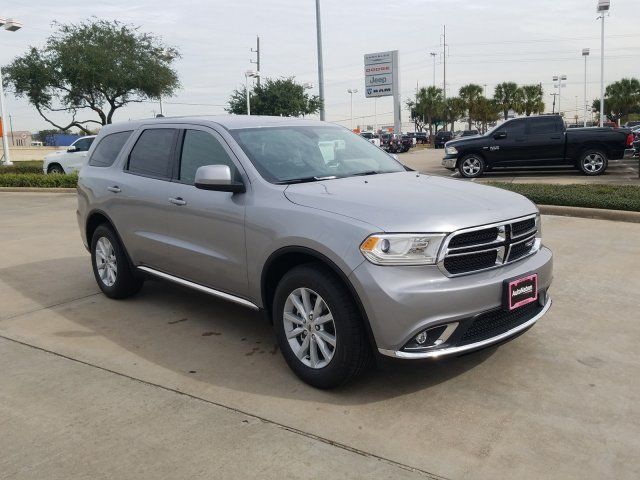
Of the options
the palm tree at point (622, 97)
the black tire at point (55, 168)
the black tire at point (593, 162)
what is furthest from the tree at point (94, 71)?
the palm tree at point (622, 97)

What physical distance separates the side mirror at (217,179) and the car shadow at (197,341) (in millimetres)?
990

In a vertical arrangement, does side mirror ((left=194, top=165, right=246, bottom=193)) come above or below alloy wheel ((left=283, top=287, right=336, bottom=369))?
Result: above

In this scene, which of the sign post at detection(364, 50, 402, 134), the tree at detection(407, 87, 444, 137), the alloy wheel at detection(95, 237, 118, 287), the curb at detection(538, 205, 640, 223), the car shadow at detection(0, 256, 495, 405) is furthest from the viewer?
the tree at detection(407, 87, 444, 137)

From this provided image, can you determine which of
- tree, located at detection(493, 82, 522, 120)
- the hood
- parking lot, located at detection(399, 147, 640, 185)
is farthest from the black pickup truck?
tree, located at detection(493, 82, 522, 120)

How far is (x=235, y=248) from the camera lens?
431 cm

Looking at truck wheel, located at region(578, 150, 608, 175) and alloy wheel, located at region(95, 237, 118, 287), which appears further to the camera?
truck wheel, located at region(578, 150, 608, 175)

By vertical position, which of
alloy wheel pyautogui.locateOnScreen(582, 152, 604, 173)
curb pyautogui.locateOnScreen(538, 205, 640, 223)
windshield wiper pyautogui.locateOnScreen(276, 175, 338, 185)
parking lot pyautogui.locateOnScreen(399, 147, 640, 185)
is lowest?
curb pyautogui.locateOnScreen(538, 205, 640, 223)

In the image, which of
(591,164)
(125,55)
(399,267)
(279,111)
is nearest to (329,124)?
(399,267)

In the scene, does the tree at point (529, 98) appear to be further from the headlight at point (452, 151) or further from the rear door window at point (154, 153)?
the rear door window at point (154, 153)

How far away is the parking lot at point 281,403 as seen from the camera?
302 centimetres

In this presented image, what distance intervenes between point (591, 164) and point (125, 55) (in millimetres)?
21574

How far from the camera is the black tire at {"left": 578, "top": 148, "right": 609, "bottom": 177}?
1614 centimetres

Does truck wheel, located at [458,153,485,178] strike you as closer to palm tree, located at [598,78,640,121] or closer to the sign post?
the sign post

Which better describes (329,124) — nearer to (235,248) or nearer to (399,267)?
(235,248)
